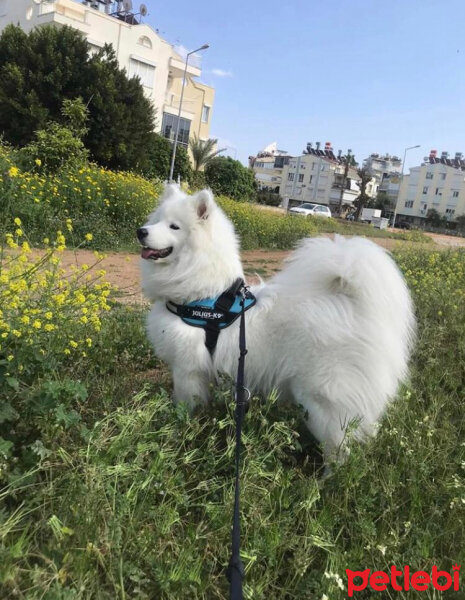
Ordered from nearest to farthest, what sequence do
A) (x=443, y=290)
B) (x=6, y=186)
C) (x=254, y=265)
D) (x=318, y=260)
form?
(x=318, y=260)
(x=443, y=290)
(x=6, y=186)
(x=254, y=265)

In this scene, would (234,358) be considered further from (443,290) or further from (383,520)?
(443,290)

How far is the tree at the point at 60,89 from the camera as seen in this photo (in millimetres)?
18016

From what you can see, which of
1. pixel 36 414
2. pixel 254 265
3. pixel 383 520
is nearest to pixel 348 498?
pixel 383 520

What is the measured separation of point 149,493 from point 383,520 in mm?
1217

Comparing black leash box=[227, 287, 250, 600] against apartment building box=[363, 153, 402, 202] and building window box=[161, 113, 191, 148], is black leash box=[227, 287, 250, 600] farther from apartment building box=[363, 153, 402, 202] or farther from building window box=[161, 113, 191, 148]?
apartment building box=[363, 153, 402, 202]

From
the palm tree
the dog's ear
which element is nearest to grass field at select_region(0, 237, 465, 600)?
the dog's ear

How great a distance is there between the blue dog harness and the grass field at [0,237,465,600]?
35cm

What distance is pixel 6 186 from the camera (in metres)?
6.73

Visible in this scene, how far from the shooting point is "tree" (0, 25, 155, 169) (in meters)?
18.0

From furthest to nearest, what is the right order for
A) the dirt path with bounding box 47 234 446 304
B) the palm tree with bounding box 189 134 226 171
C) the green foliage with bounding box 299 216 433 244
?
the palm tree with bounding box 189 134 226 171 → the green foliage with bounding box 299 216 433 244 → the dirt path with bounding box 47 234 446 304

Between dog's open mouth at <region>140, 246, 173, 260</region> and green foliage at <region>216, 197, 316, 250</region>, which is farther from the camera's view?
green foliage at <region>216, 197, 316, 250</region>

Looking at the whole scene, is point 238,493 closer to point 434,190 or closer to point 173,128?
point 173,128

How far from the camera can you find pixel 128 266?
8055 mm

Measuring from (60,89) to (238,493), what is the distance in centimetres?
2062
